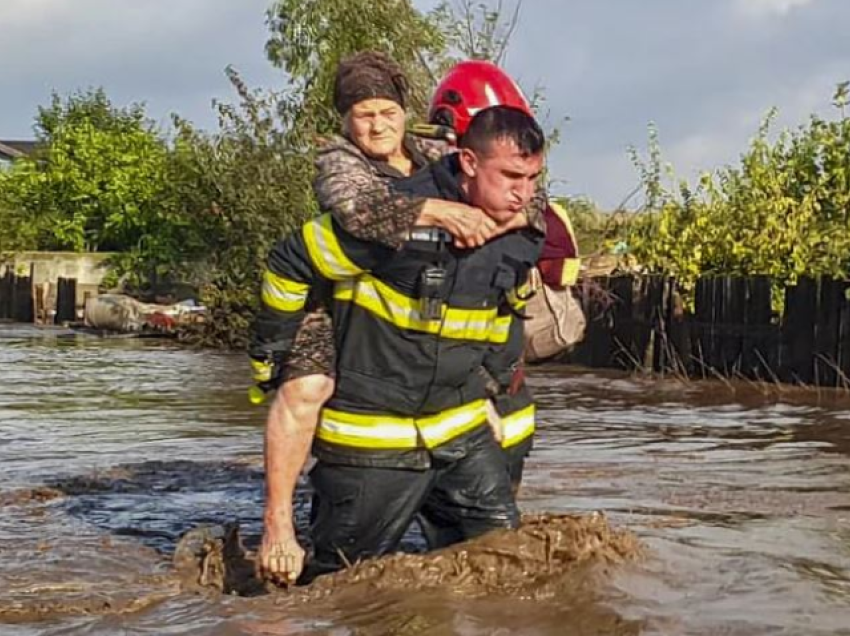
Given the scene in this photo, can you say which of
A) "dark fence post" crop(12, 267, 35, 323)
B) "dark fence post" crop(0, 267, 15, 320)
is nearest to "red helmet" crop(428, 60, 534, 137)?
"dark fence post" crop(12, 267, 35, 323)

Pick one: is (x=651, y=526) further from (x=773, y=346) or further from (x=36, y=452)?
(x=773, y=346)

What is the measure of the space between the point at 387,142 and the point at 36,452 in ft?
21.8

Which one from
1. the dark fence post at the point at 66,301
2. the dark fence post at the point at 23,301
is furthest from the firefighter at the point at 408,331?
the dark fence post at the point at 23,301

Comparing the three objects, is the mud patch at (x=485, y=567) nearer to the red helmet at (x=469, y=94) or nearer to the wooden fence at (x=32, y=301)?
the red helmet at (x=469, y=94)

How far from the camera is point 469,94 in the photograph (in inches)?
231

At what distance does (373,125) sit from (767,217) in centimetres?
1403

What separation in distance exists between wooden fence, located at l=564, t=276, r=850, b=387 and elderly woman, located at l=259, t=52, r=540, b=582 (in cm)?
1195

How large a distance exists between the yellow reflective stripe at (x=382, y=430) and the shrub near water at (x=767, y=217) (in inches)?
520

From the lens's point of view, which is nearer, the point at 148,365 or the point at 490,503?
the point at 490,503

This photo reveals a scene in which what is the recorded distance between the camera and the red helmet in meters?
5.86

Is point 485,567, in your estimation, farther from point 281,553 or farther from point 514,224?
point 514,224

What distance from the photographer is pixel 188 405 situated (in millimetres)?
15633

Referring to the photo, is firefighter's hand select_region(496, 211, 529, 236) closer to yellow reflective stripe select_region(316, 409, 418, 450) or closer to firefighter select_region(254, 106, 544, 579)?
firefighter select_region(254, 106, 544, 579)

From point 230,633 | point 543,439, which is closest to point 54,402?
point 543,439
